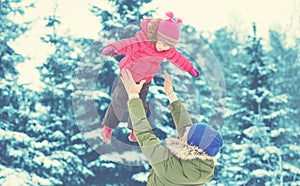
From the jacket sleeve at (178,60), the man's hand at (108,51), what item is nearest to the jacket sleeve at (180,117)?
the jacket sleeve at (178,60)

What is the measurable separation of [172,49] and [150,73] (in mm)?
145

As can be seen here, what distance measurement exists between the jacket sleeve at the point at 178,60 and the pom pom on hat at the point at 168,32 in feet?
0.39

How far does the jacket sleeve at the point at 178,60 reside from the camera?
7.63ft

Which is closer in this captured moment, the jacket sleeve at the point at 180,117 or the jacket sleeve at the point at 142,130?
the jacket sleeve at the point at 142,130

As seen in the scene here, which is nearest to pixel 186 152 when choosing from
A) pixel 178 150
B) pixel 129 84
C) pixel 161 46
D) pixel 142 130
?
pixel 178 150

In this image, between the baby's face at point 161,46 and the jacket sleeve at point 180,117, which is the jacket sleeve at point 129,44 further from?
the jacket sleeve at point 180,117

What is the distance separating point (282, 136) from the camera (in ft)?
34.1

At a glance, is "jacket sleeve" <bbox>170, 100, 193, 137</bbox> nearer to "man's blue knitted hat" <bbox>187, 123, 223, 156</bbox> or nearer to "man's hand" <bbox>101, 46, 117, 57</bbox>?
"man's blue knitted hat" <bbox>187, 123, 223, 156</bbox>

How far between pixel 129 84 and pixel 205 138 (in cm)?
37

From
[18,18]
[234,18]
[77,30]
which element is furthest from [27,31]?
[234,18]

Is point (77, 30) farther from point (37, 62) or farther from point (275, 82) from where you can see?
point (275, 82)

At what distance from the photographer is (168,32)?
2174 millimetres

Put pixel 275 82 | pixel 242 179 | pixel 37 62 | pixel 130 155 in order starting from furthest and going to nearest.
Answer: pixel 275 82
pixel 242 179
pixel 37 62
pixel 130 155

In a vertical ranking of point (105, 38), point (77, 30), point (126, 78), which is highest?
point (77, 30)
